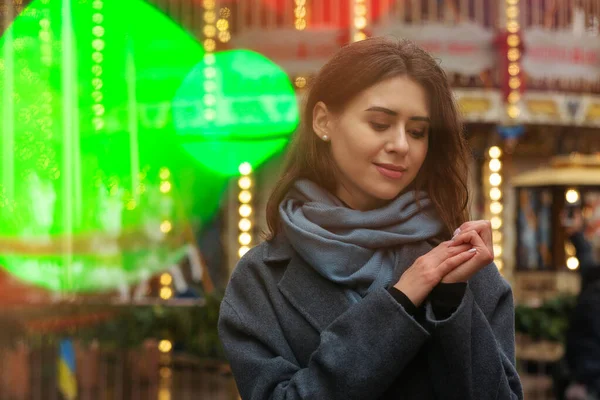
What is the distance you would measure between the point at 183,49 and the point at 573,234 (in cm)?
426

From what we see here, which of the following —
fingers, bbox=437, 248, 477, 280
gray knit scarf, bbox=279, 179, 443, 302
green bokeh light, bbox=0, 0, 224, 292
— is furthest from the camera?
green bokeh light, bbox=0, 0, 224, 292

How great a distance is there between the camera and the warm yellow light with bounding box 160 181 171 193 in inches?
338

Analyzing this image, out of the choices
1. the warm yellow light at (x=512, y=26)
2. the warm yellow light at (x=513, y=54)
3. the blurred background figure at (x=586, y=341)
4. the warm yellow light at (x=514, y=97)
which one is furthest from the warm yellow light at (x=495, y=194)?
the blurred background figure at (x=586, y=341)

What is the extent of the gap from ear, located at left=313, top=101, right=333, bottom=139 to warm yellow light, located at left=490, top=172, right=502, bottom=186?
7408 mm

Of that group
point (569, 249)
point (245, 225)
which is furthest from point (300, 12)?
point (569, 249)

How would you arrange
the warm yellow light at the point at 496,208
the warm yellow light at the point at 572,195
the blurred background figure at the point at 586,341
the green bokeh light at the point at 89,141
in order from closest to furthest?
the blurred background figure at the point at 586,341
the green bokeh light at the point at 89,141
the warm yellow light at the point at 496,208
the warm yellow light at the point at 572,195

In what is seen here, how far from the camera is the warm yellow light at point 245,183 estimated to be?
8656mm

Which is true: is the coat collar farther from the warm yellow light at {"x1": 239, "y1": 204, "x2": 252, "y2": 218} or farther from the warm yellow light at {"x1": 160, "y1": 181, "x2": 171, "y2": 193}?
the warm yellow light at {"x1": 160, "y1": 181, "x2": 171, "y2": 193}

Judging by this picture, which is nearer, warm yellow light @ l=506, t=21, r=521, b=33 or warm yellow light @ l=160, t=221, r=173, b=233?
warm yellow light @ l=506, t=21, r=521, b=33

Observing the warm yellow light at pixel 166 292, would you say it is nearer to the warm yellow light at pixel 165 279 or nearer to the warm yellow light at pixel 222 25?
the warm yellow light at pixel 165 279

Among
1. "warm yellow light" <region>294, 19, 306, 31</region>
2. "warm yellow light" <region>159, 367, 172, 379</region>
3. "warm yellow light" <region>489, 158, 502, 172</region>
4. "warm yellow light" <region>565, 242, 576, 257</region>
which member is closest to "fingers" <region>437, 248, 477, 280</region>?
"warm yellow light" <region>159, 367, 172, 379</region>

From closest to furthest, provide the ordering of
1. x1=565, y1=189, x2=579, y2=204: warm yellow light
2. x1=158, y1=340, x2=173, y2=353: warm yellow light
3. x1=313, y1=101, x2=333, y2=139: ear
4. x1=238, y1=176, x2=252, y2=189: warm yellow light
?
1. x1=313, y1=101, x2=333, y2=139: ear
2. x1=158, y1=340, x2=173, y2=353: warm yellow light
3. x1=238, y1=176, x2=252, y2=189: warm yellow light
4. x1=565, y1=189, x2=579, y2=204: warm yellow light

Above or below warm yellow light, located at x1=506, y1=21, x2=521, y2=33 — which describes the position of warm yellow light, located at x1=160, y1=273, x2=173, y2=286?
below

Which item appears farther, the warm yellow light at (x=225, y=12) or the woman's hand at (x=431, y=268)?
the warm yellow light at (x=225, y=12)
